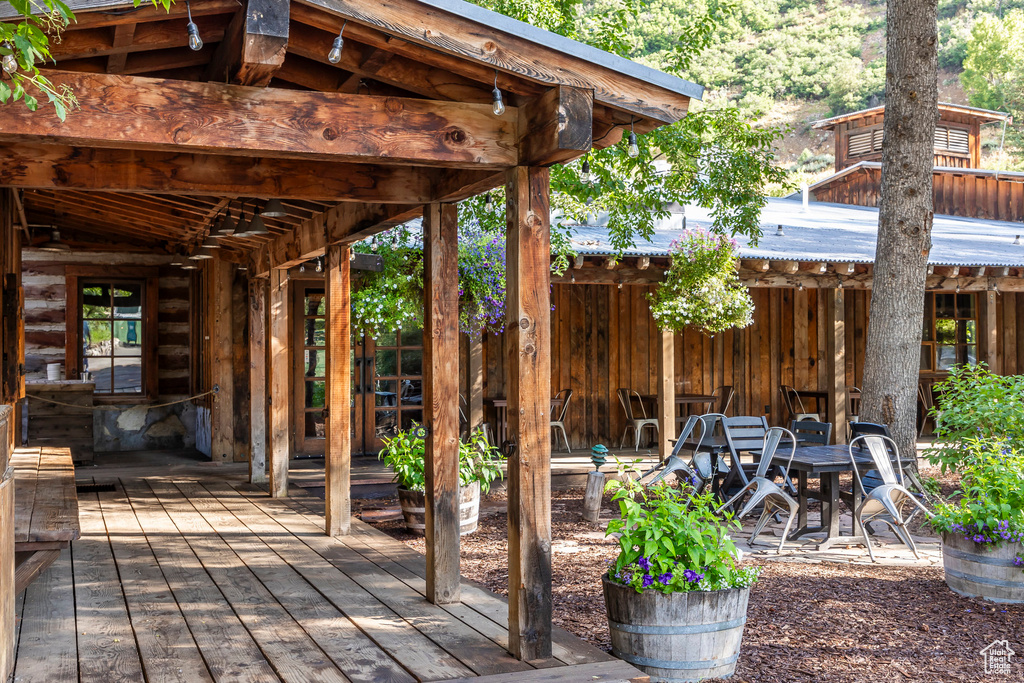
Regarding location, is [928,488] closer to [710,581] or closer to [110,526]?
[710,581]

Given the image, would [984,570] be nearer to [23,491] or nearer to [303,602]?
[303,602]

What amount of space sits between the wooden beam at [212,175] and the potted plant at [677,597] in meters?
1.69

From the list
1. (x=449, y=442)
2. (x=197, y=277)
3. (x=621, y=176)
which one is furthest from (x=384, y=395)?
(x=449, y=442)

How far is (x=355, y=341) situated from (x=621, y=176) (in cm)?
356

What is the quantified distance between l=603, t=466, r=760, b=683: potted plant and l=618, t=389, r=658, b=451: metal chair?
717 cm

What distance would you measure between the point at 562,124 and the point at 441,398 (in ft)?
5.59

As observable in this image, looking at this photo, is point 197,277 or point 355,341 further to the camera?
point 197,277

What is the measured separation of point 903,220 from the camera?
7.62 meters

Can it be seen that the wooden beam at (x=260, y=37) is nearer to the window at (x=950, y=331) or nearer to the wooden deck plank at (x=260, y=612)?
the wooden deck plank at (x=260, y=612)

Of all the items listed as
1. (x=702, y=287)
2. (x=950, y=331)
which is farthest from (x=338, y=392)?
(x=950, y=331)

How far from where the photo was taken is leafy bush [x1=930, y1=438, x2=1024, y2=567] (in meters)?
4.71

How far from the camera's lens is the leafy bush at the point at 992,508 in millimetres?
4715

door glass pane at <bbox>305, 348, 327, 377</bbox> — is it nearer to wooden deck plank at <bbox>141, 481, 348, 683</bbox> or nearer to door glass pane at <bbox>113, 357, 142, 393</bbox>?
door glass pane at <bbox>113, 357, 142, 393</bbox>

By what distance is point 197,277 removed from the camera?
11.4m
